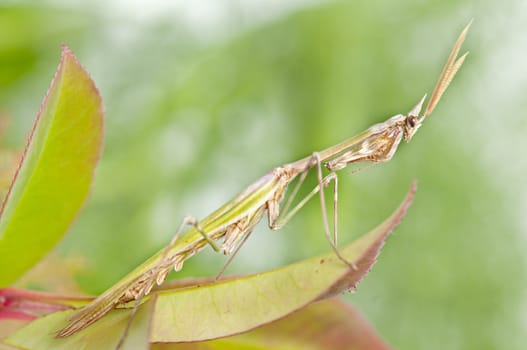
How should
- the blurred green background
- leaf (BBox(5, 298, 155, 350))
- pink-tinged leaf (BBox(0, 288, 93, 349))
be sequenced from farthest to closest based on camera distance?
the blurred green background < pink-tinged leaf (BBox(0, 288, 93, 349)) < leaf (BBox(5, 298, 155, 350))

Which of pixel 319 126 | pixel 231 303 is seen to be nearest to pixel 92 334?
pixel 231 303

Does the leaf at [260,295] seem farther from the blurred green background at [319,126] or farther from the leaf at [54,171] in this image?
the blurred green background at [319,126]

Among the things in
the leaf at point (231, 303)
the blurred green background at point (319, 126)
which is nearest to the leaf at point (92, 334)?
the leaf at point (231, 303)

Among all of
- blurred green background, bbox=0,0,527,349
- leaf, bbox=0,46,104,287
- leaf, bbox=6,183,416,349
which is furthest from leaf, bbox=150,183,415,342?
blurred green background, bbox=0,0,527,349

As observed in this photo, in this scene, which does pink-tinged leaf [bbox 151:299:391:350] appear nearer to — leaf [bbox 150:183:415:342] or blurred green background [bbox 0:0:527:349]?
leaf [bbox 150:183:415:342]

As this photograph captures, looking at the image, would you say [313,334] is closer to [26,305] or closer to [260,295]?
[260,295]

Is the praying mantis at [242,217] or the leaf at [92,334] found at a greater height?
the praying mantis at [242,217]

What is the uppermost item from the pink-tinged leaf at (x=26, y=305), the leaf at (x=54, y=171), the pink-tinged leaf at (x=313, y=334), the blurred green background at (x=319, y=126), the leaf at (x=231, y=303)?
the blurred green background at (x=319, y=126)
